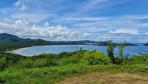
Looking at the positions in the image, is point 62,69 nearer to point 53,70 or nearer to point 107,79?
point 53,70

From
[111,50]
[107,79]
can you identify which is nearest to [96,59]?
[111,50]

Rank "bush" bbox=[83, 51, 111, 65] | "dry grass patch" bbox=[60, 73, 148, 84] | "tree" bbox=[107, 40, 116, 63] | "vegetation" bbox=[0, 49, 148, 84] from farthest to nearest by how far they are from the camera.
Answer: "tree" bbox=[107, 40, 116, 63] → "bush" bbox=[83, 51, 111, 65] → "vegetation" bbox=[0, 49, 148, 84] → "dry grass patch" bbox=[60, 73, 148, 84]

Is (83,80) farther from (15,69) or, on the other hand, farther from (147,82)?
(15,69)

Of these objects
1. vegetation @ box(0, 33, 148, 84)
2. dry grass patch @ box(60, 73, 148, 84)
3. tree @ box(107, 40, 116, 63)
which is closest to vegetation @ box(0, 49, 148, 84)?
vegetation @ box(0, 33, 148, 84)

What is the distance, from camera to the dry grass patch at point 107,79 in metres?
15.9

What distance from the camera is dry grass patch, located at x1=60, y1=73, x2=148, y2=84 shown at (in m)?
15.9

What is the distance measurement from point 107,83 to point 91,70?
13.4 feet

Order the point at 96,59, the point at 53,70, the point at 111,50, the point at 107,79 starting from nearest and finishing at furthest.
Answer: the point at 107,79, the point at 53,70, the point at 96,59, the point at 111,50

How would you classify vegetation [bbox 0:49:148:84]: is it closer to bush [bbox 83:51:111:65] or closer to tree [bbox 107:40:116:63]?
bush [bbox 83:51:111:65]

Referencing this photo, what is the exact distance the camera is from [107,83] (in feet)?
51.0

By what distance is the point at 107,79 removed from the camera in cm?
1658

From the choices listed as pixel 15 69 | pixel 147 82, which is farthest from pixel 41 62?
pixel 147 82

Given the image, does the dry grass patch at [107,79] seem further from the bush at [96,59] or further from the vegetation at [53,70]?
the bush at [96,59]

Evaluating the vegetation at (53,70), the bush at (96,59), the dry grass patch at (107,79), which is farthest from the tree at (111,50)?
the dry grass patch at (107,79)
